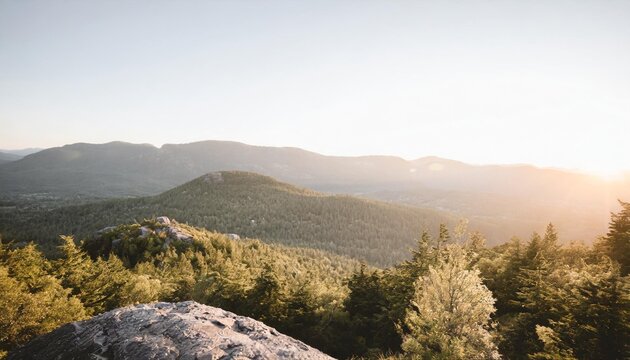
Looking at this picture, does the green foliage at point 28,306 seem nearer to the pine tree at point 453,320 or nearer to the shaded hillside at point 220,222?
the pine tree at point 453,320

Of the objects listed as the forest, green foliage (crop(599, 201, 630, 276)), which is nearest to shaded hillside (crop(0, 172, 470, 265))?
the forest

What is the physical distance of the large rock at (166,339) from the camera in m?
12.2

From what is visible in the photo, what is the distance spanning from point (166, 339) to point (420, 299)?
14.6 m

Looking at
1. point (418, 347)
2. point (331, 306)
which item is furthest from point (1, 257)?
point (418, 347)

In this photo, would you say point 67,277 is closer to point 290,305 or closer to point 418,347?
point 290,305

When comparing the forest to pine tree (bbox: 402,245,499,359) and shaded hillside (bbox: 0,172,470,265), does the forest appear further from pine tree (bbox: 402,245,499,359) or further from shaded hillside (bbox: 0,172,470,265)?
shaded hillside (bbox: 0,172,470,265)

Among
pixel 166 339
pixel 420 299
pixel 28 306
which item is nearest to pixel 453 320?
pixel 420 299

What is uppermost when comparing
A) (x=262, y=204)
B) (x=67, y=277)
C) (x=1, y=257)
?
(x=1, y=257)

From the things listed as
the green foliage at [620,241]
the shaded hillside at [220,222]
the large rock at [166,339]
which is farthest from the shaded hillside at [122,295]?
the shaded hillside at [220,222]

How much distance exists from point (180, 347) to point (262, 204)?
189m

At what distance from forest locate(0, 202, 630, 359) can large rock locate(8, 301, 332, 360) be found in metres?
5.22

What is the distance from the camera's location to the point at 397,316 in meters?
28.1

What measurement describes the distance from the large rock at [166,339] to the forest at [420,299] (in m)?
5.22

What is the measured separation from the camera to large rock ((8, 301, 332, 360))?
1216 cm
